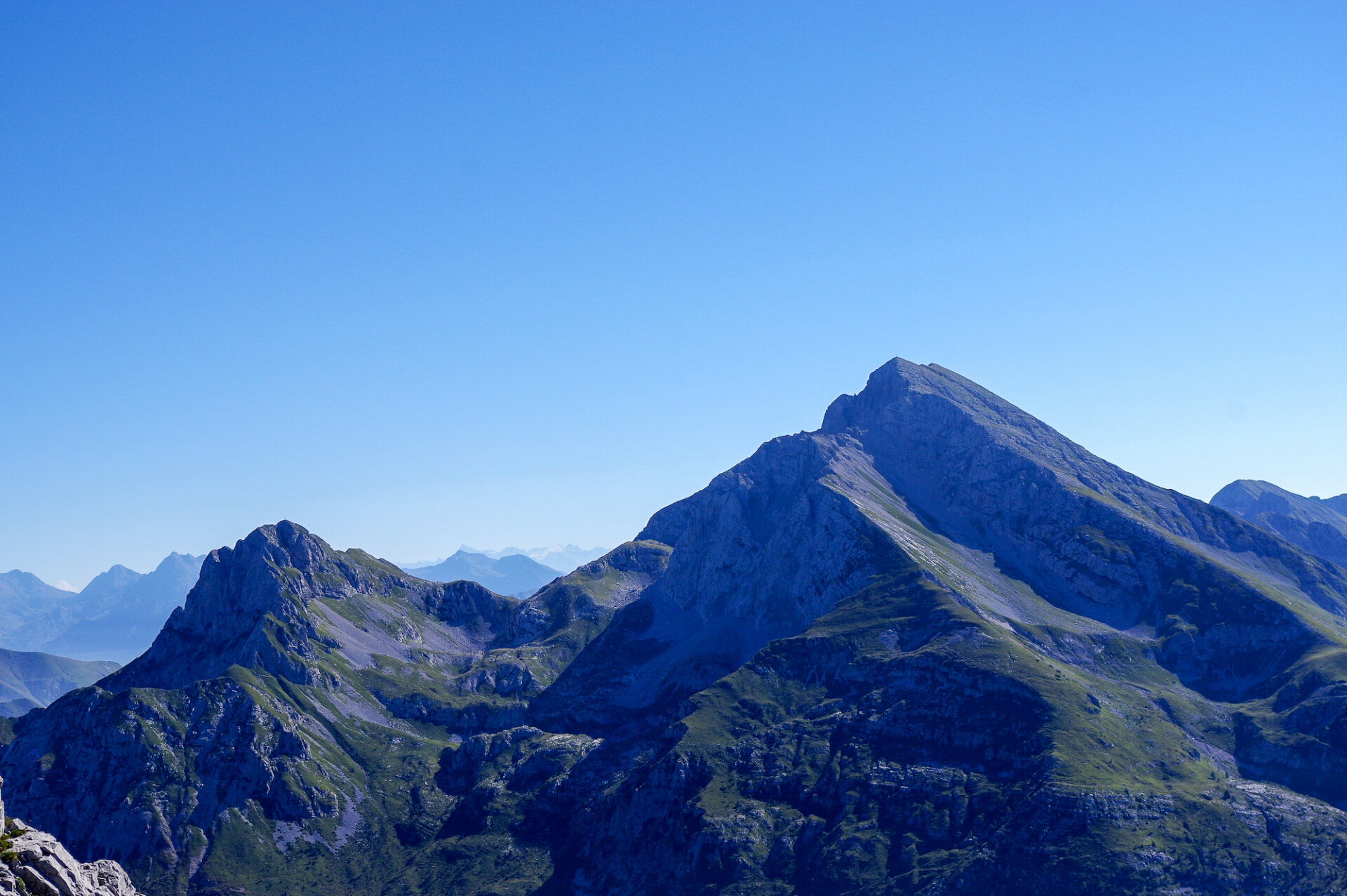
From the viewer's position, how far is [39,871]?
93.3 meters

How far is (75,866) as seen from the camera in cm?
10050

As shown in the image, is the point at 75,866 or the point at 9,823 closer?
the point at 75,866

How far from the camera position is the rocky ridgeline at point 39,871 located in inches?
3565

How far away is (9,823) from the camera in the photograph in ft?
357

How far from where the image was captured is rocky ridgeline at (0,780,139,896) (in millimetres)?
90562

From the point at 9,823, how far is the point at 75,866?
1449 cm
